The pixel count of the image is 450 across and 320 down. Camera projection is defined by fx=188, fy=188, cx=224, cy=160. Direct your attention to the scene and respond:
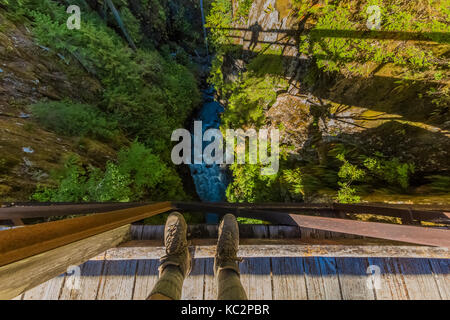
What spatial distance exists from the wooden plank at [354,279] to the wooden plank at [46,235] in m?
2.25

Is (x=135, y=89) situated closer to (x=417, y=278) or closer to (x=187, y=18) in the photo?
(x=417, y=278)

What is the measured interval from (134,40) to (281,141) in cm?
823

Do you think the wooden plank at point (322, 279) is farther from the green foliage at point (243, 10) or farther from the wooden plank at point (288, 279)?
the green foliage at point (243, 10)

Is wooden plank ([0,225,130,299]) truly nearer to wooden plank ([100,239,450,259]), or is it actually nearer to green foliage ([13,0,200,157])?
wooden plank ([100,239,450,259])

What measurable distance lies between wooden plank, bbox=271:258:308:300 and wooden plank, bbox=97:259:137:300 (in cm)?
143

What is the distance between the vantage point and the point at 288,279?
6.26 ft

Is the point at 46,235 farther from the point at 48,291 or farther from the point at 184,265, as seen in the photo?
the point at 48,291

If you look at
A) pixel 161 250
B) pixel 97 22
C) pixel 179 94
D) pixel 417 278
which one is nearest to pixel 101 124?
pixel 179 94

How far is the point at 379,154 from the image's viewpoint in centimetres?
401

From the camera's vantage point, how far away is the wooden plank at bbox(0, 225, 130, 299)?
0.85 metres

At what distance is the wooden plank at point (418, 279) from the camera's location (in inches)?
70.7

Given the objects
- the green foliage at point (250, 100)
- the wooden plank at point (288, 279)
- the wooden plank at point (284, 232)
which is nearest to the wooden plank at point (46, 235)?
the wooden plank at point (288, 279)

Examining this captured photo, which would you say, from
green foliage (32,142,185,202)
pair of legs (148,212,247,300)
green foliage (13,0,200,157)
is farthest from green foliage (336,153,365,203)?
green foliage (13,0,200,157)

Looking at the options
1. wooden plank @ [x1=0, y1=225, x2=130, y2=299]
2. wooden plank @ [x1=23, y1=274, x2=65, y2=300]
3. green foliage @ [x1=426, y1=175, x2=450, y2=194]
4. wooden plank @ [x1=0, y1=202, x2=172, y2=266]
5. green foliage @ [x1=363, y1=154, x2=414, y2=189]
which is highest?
green foliage @ [x1=363, y1=154, x2=414, y2=189]
